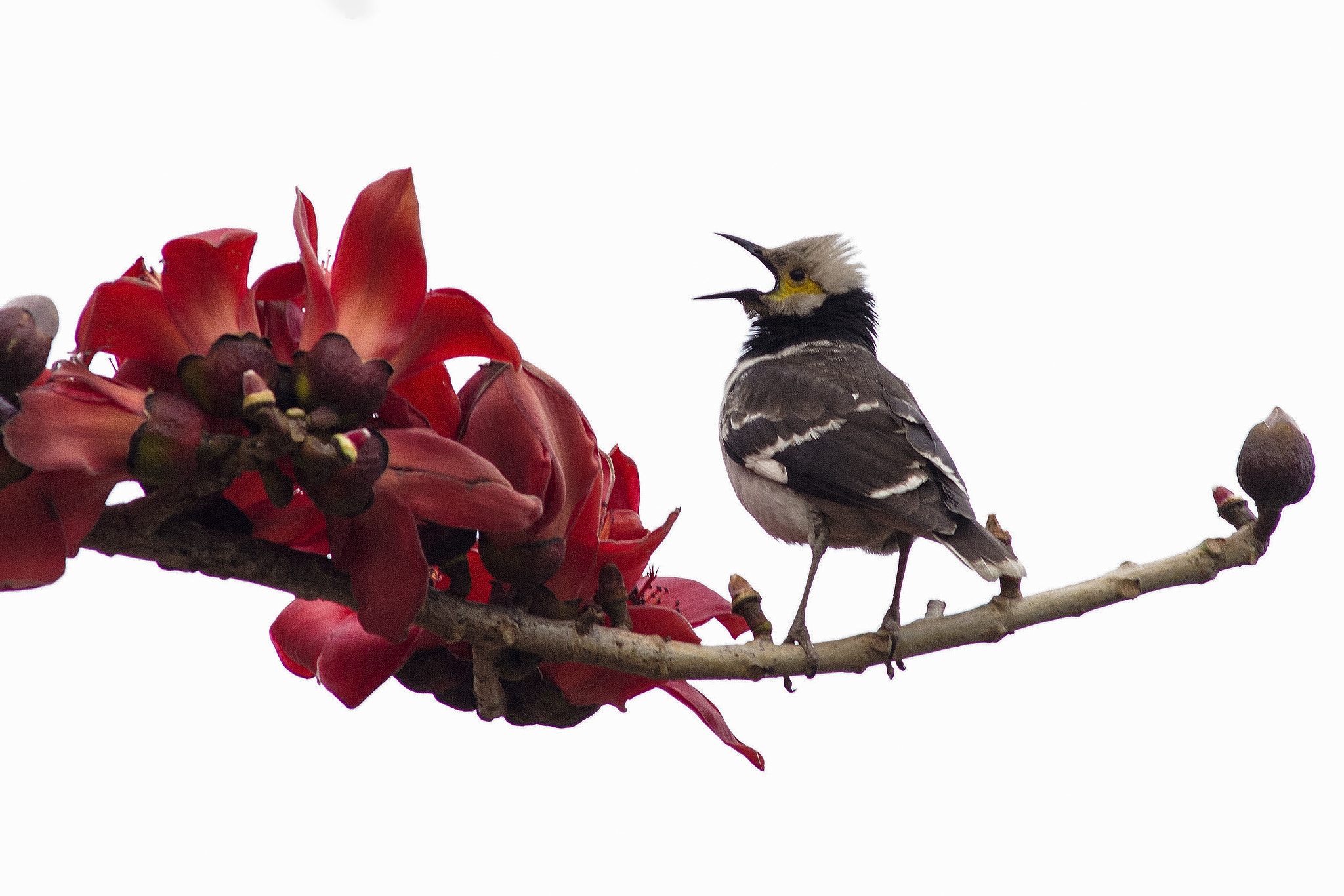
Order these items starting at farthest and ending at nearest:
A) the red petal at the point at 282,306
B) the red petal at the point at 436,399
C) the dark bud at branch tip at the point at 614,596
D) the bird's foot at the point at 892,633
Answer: the bird's foot at the point at 892,633 < the dark bud at branch tip at the point at 614,596 < the red petal at the point at 436,399 < the red petal at the point at 282,306

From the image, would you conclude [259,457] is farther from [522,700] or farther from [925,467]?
[925,467]

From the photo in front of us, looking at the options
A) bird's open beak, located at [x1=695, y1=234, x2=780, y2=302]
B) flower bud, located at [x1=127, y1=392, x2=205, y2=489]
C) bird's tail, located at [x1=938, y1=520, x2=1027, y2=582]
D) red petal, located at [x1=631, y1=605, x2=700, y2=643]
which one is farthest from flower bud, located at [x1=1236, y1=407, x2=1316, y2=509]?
bird's open beak, located at [x1=695, y1=234, x2=780, y2=302]

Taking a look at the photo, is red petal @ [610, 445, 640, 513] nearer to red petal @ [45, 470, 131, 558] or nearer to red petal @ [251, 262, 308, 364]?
red petal @ [251, 262, 308, 364]

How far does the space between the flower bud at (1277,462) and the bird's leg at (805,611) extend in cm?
57

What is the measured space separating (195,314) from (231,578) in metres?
0.27

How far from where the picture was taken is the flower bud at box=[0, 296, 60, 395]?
0.86 meters

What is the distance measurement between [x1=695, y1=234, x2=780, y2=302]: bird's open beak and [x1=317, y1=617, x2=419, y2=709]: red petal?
1793mm

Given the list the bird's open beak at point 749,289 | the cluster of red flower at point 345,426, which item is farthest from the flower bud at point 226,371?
the bird's open beak at point 749,289

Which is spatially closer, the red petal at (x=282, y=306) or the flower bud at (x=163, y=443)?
the flower bud at (x=163, y=443)

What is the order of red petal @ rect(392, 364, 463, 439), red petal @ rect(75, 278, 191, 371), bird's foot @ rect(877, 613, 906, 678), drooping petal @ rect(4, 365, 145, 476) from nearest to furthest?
1. drooping petal @ rect(4, 365, 145, 476)
2. red petal @ rect(75, 278, 191, 371)
3. red petal @ rect(392, 364, 463, 439)
4. bird's foot @ rect(877, 613, 906, 678)

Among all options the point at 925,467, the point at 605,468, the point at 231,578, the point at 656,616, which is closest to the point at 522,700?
the point at 656,616

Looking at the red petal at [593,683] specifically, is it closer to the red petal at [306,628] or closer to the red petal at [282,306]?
the red petal at [306,628]

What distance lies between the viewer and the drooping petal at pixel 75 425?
0.86 meters

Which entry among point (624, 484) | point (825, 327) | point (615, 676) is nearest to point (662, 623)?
point (615, 676)
